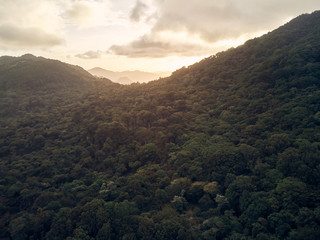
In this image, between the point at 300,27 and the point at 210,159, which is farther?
the point at 300,27

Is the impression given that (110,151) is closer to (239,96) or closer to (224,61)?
(239,96)

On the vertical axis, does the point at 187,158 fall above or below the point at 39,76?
below

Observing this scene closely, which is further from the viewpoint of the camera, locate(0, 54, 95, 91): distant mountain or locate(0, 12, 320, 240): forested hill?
locate(0, 54, 95, 91): distant mountain

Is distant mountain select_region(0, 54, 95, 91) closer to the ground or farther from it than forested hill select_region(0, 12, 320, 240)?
farther from it

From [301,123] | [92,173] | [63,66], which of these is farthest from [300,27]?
[63,66]
